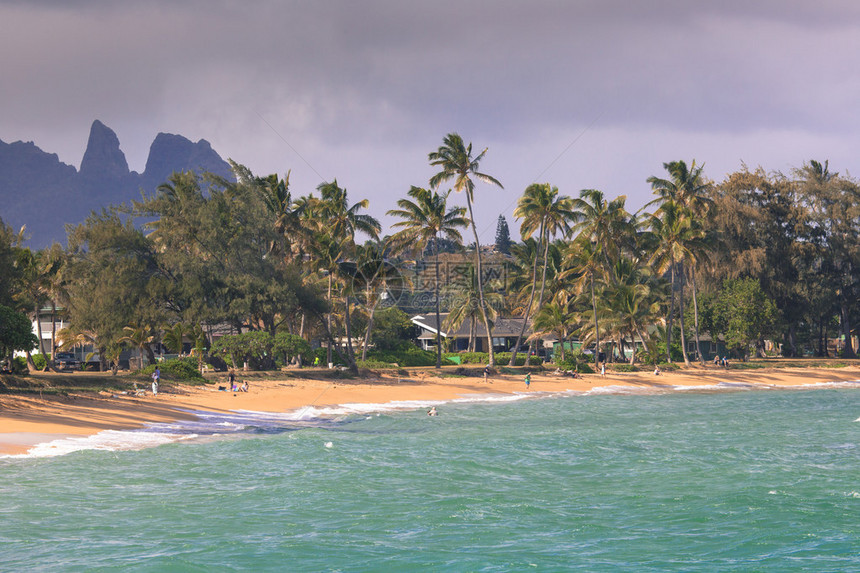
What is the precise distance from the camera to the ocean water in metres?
14.0

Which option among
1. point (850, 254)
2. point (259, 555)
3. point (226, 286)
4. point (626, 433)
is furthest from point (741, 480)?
point (850, 254)

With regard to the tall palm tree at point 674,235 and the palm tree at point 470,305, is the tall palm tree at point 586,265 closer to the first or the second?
the tall palm tree at point 674,235

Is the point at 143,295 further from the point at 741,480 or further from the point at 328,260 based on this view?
the point at 741,480

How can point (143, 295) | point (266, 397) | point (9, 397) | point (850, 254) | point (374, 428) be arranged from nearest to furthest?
point (9, 397)
point (374, 428)
point (266, 397)
point (143, 295)
point (850, 254)

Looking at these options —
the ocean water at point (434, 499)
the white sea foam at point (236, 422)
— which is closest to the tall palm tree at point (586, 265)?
the white sea foam at point (236, 422)

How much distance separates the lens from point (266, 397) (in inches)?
1550

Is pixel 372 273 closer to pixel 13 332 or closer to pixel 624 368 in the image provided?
pixel 624 368

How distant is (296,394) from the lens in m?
41.6

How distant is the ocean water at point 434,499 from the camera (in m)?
14.0

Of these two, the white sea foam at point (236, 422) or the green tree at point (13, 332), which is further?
the green tree at point (13, 332)

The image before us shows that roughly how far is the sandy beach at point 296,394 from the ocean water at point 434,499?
7.15 feet

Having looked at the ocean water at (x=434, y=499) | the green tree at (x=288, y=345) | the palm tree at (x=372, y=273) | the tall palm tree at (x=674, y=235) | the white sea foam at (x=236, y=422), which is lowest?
the ocean water at (x=434, y=499)

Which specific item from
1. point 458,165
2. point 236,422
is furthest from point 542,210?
point 236,422

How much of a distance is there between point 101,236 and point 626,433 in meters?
35.7
